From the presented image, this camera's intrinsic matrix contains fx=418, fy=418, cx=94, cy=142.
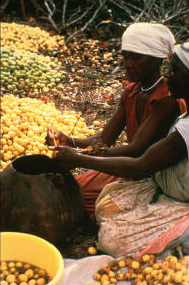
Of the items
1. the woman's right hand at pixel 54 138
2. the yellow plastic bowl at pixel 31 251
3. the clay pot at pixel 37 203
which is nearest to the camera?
the yellow plastic bowl at pixel 31 251

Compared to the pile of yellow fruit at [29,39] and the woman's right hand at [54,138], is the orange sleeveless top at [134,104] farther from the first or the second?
the pile of yellow fruit at [29,39]

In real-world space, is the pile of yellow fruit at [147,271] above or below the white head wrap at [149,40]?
below

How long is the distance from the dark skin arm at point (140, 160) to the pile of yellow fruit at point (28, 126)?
1309 mm

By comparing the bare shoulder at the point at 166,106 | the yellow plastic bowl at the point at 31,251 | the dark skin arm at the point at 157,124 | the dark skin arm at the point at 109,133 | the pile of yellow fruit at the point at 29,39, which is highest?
the bare shoulder at the point at 166,106

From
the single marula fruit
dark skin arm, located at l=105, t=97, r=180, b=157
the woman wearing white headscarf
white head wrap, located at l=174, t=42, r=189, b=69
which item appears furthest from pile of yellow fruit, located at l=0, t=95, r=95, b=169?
white head wrap, located at l=174, t=42, r=189, b=69

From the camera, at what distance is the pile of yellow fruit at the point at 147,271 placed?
104 inches

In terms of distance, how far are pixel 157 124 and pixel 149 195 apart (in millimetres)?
498

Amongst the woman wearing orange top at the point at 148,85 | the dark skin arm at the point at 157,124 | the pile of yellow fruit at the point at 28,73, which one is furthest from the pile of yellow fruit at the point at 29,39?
the dark skin arm at the point at 157,124

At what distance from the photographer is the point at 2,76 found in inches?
250

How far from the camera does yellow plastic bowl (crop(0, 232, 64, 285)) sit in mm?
2418

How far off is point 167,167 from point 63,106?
3.30 m

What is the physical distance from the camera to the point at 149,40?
9.50 feet

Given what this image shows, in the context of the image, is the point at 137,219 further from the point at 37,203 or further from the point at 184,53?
the point at 184,53

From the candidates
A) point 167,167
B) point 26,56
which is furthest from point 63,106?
point 167,167
